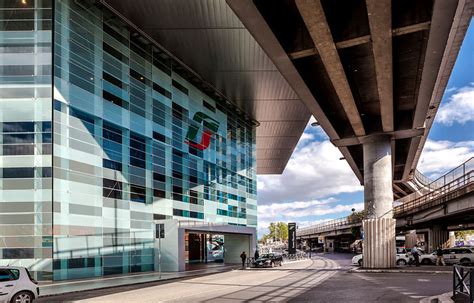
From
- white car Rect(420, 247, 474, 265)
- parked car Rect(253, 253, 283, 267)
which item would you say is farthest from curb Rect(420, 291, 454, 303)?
white car Rect(420, 247, 474, 265)

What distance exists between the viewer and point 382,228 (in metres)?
30.0

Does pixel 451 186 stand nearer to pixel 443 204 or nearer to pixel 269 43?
pixel 443 204

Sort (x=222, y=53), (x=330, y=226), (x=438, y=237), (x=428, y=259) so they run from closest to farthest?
(x=222, y=53) → (x=428, y=259) → (x=438, y=237) → (x=330, y=226)

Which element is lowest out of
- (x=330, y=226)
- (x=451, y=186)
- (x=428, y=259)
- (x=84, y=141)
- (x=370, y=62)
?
(x=330, y=226)

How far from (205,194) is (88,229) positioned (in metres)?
16.7

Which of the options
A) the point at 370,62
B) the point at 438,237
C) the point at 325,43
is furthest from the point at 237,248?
the point at 325,43

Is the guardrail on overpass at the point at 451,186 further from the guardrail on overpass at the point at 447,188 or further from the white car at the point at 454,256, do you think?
the white car at the point at 454,256

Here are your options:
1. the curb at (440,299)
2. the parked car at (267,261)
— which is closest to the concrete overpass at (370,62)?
the curb at (440,299)

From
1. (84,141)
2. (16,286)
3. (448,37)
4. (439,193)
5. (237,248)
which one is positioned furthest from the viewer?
(237,248)

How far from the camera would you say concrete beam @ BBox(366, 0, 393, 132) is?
45.9ft

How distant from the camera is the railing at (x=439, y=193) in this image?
3000cm

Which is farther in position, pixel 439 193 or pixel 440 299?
pixel 439 193

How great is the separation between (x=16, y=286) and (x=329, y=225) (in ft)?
282

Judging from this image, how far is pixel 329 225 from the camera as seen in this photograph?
3770 inches
